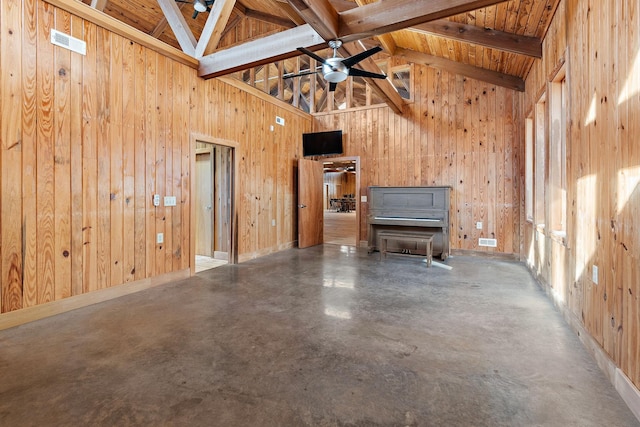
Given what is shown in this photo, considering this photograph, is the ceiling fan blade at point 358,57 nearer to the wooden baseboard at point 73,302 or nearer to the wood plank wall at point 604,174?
the wood plank wall at point 604,174

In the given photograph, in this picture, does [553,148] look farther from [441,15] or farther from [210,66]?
[210,66]

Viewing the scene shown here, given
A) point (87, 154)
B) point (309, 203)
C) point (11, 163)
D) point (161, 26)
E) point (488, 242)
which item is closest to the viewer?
point (11, 163)

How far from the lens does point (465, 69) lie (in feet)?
17.1

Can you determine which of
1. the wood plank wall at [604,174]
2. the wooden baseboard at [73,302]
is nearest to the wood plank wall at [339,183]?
the wooden baseboard at [73,302]

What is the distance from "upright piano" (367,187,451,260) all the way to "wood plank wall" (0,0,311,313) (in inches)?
128

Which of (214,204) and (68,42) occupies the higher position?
(68,42)

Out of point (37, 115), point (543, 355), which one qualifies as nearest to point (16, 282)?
point (37, 115)

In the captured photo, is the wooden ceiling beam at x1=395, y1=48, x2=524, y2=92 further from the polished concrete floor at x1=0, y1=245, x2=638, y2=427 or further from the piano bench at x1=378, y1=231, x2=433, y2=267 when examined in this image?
the polished concrete floor at x1=0, y1=245, x2=638, y2=427

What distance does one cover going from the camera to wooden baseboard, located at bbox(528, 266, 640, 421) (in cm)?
155

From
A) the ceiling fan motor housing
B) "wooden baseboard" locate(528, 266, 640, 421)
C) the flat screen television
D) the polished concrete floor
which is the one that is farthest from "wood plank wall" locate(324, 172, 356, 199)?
"wooden baseboard" locate(528, 266, 640, 421)

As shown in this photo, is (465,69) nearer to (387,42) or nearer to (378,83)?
(387,42)

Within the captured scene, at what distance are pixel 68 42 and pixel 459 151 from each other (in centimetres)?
584

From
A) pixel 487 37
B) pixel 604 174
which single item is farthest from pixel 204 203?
pixel 604 174

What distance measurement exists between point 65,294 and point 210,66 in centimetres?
321
